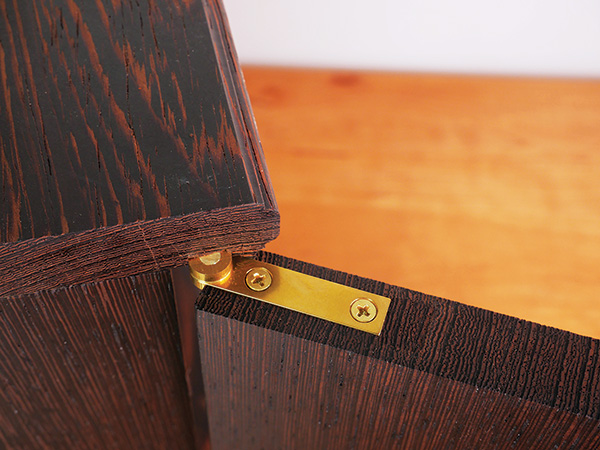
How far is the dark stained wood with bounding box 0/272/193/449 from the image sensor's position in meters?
0.33

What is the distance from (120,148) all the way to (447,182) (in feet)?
1.47

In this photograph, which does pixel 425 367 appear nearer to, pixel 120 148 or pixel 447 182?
pixel 120 148

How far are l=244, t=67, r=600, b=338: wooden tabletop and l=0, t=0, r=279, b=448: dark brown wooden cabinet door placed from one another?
26 cm

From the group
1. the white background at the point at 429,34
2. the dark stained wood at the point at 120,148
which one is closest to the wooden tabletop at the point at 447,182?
the white background at the point at 429,34

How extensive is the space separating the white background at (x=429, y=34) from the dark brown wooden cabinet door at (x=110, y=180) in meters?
0.43

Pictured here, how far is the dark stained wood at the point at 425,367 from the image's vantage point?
0.28 m

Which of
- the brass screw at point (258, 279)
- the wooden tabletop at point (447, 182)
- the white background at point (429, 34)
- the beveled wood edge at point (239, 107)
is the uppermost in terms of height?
the beveled wood edge at point (239, 107)

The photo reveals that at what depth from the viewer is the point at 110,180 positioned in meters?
0.27

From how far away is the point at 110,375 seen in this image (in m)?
0.39

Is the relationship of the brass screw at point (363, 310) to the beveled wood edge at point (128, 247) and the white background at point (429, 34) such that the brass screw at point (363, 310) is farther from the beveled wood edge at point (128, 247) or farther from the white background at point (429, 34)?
the white background at point (429, 34)

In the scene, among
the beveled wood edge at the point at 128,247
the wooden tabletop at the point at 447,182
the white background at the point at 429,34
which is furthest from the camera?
the white background at the point at 429,34

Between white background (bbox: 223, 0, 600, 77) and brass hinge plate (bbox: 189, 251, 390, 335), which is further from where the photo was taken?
white background (bbox: 223, 0, 600, 77)

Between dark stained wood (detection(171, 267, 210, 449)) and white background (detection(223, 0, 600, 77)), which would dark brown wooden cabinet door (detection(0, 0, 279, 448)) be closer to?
dark stained wood (detection(171, 267, 210, 449))

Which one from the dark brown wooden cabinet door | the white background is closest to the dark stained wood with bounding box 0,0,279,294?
the dark brown wooden cabinet door
